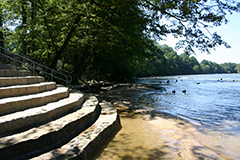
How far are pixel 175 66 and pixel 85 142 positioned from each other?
92.1 m

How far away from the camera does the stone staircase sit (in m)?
2.95

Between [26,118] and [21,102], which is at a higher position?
[21,102]

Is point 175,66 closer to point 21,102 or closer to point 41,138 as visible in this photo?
point 21,102

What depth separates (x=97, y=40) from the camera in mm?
12484

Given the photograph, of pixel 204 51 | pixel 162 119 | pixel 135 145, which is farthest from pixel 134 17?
pixel 135 145

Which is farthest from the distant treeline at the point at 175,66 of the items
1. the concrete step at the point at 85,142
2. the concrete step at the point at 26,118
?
the concrete step at the point at 26,118

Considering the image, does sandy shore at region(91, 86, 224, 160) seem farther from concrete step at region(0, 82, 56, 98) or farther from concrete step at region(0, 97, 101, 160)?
concrete step at region(0, 82, 56, 98)

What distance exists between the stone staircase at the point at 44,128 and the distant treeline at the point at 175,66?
4371cm

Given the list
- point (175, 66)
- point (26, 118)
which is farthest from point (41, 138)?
point (175, 66)

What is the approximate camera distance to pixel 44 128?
3.58 metres

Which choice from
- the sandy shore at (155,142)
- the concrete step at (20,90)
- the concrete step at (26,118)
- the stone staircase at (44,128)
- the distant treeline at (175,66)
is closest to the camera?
the stone staircase at (44,128)

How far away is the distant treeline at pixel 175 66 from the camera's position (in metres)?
66.0

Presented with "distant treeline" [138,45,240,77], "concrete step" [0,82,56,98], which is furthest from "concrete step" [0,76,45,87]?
"distant treeline" [138,45,240,77]

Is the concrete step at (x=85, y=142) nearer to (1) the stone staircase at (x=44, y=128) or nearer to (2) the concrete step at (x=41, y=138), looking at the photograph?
(1) the stone staircase at (x=44, y=128)
